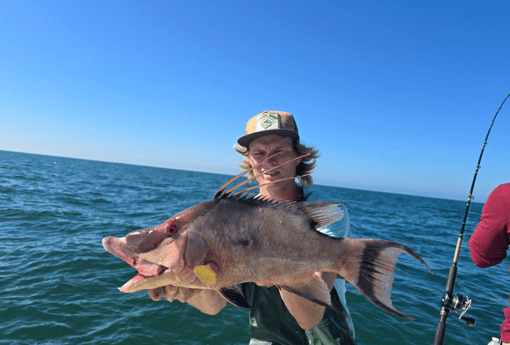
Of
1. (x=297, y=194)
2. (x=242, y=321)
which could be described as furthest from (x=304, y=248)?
(x=242, y=321)

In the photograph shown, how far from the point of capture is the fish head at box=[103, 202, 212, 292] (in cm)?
181

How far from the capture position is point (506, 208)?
9.74ft

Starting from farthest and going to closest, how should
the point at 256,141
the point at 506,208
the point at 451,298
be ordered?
the point at 451,298, the point at 256,141, the point at 506,208

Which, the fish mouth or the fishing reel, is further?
the fishing reel

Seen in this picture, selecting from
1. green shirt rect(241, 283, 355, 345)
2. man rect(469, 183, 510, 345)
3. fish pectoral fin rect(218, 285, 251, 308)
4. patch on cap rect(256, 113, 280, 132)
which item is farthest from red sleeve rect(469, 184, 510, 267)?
fish pectoral fin rect(218, 285, 251, 308)

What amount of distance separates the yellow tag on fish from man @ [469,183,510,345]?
335cm

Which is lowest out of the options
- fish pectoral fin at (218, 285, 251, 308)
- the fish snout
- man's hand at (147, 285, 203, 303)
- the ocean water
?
the ocean water

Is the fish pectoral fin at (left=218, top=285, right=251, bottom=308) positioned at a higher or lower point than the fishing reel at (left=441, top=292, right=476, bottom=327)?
higher

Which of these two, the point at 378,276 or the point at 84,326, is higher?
the point at 378,276

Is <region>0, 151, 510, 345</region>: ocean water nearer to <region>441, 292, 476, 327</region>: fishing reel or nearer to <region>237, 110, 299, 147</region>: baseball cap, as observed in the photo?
<region>441, 292, 476, 327</region>: fishing reel

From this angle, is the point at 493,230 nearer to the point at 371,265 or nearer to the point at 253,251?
the point at 371,265

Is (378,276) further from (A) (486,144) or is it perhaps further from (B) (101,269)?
(B) (101,269)

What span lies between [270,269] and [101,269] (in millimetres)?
7748

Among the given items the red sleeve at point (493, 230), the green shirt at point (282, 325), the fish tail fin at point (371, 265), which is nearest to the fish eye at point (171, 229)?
the fish tail fin at point (371, 265)
